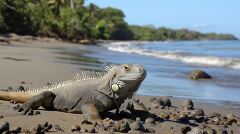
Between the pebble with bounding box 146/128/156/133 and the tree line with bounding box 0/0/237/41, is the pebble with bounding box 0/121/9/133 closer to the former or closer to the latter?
the pebble with bounding box 146/128/156/133

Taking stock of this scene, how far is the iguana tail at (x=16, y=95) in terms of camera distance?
748cm

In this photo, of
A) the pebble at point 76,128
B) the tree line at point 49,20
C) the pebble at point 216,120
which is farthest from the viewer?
the tree line at point 49,20

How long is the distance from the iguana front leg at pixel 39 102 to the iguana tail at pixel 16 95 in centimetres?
33

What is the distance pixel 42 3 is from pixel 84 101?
220 ft

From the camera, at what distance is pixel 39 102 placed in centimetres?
701

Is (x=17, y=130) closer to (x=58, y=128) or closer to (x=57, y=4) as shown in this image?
(x=58, y=128)

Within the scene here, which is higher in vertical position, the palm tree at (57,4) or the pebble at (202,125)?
the palm tree at (57,4)

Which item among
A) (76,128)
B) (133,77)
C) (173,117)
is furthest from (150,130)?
(173,117)

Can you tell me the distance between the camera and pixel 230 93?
1288 centimetres

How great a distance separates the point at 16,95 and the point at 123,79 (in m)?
1.85

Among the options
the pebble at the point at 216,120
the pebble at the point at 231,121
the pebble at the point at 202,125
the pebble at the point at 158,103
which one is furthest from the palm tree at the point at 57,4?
the pebble at the point at 202,125

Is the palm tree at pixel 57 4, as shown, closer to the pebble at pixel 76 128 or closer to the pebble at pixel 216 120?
the pebble at pixel 216 120

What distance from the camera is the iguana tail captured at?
748cm

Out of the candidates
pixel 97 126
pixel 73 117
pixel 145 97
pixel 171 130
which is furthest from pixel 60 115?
pixel 145 97
